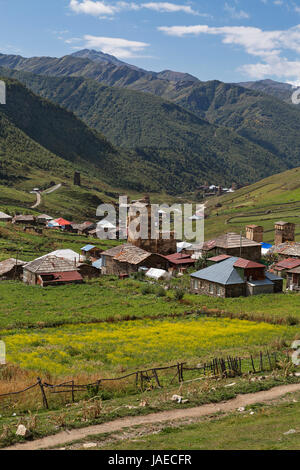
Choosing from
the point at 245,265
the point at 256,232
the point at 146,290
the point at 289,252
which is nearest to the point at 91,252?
the point at 256,232

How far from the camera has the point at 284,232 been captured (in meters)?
83.8

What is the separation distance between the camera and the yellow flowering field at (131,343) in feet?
77.8

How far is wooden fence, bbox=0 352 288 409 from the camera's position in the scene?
1767 cm

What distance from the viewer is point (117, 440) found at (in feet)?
44.4

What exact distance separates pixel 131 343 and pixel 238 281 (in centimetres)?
2140

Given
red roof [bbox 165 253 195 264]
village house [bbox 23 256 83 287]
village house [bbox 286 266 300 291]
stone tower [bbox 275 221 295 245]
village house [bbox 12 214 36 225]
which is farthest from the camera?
village house [bbox 12 214 36 225]

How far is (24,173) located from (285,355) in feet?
507

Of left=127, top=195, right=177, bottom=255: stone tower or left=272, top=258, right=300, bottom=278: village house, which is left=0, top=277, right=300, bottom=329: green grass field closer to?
left=272, top=258, right=300, bottom=278: village house

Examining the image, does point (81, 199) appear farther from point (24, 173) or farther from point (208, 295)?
point (208, 295)

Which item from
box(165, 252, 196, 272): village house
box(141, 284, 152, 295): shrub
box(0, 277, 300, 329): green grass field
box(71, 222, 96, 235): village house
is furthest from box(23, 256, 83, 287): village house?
box(71, 222, 96, 235): village house

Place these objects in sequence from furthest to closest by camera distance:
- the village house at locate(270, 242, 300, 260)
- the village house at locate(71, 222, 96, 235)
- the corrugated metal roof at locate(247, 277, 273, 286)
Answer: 1. the village house at locate(71, 222, 96, 235)
2. the village house at locate(270, 242, 300, 260)
3. the corrugated metal roof at locate(247, 277, 273, 286)

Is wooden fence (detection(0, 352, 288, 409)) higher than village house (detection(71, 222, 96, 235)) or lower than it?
lower

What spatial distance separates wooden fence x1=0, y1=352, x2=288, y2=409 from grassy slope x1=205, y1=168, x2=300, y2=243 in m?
69.8

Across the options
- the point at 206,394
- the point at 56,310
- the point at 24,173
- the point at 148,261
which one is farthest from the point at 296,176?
the point at 206,394
